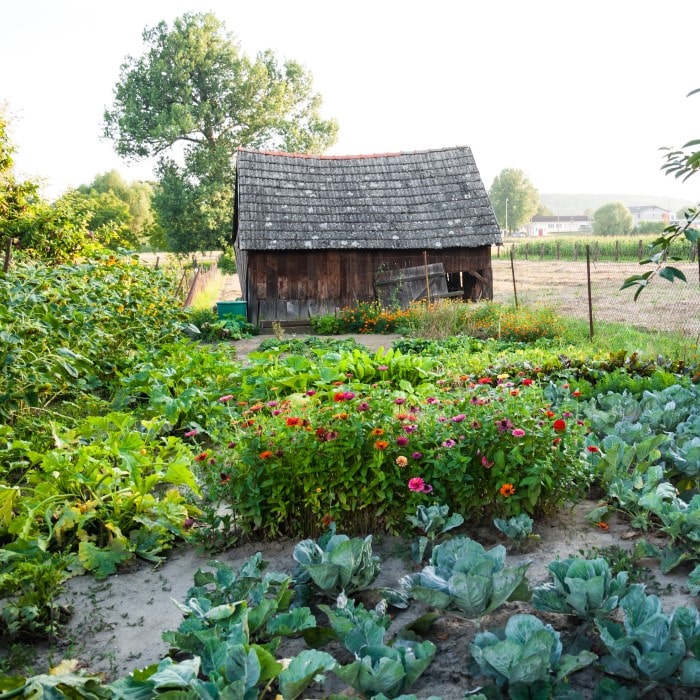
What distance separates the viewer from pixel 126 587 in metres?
3.71

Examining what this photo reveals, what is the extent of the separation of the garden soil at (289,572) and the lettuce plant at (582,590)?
0.55 ft

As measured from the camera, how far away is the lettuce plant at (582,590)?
269 cm

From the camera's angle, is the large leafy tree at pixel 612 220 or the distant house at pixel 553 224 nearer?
the large leafy tree at pixel 612 220

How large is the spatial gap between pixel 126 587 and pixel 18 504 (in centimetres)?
127

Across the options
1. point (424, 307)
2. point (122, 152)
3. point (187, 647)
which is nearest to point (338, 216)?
point (424, 307)

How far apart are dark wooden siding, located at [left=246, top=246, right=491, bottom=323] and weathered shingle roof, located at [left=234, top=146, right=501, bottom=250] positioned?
0.37 metres

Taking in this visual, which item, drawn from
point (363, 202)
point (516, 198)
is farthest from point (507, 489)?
point (516, 198)

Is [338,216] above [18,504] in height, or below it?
above

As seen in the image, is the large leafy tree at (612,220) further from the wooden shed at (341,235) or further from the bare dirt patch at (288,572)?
the bare dirt patch at (288,572)

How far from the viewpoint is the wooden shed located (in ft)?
50.6

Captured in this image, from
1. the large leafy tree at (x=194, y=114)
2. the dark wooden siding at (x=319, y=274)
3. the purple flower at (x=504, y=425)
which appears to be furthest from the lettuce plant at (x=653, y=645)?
the large leafy tree at (x=194, y=114)

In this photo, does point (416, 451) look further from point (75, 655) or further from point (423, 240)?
point (423, 240)

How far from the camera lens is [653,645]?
2414 mm

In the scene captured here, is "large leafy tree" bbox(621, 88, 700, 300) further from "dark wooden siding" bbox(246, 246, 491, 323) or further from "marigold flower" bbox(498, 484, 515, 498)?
"dark wooden siding" bbox(246, 246, 491, 323)
